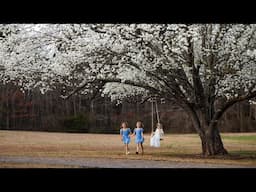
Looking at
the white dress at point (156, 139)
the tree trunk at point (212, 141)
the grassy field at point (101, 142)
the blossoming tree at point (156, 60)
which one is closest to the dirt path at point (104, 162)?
the tree trunk at point (212, 141)

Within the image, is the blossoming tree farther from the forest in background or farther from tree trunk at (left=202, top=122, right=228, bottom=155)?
the forest in background

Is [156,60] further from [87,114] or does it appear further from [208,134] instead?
[87,114]

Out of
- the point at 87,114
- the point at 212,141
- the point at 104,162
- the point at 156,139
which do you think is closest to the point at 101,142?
the point at 87,114

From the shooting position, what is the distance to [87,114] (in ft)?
67.4

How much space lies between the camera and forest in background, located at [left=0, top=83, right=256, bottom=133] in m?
19.3

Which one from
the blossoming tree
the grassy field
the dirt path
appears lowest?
the dirt path

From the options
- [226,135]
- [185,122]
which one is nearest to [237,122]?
[226,135]

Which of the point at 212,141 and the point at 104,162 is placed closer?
the point at 104,162

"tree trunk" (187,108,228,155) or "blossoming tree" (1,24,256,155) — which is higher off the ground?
"blossoming tree" (1,24,256,155)

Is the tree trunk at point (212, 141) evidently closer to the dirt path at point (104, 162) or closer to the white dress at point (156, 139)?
the dirt path at point (104, 162)

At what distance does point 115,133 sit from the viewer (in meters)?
21.5

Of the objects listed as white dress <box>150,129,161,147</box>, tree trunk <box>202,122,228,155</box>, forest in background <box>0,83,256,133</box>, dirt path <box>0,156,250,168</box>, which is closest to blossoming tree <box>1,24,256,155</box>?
tree trunk <box>202,122,228,155</box>

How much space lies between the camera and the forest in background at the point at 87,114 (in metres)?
19.3
